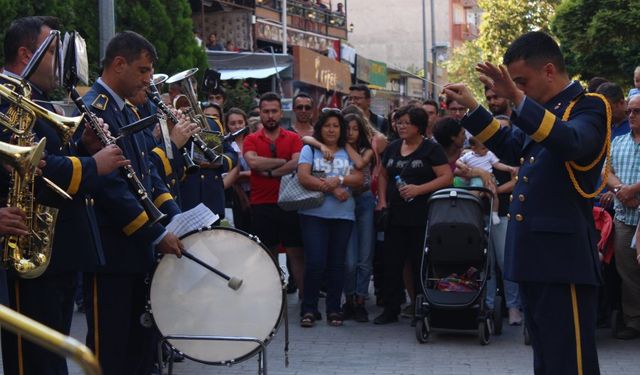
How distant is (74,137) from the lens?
5578 millimetres

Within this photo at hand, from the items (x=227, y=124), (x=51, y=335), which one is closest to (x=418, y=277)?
(x=227, y=124)

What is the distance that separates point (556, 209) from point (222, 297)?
1.94 metres

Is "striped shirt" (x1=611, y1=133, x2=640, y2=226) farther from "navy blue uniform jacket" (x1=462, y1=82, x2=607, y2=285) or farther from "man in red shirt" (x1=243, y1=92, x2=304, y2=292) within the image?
"navy blue uniform jacket" (x1=462, y1=82, x2=607, y2=285)

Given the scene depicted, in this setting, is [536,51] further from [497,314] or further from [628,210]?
[497,314]

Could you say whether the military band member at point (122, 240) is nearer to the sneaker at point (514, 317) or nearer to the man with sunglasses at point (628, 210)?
the man with sunglasses at point (628, 210)

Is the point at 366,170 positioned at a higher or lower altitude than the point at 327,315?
higher

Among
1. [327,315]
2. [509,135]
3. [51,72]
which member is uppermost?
[51,72]

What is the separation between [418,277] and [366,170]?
109 centimetres

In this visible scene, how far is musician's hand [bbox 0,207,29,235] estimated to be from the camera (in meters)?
4.69

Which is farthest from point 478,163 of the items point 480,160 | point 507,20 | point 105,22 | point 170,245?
point 507,20

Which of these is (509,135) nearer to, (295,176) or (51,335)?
(51,335)

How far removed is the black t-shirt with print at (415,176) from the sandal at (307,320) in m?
1.09

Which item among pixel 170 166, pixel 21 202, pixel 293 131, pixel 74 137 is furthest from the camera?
pixel 293 131

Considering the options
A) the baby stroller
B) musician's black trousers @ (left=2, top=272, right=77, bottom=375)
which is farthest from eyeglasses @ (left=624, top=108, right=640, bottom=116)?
musician's black trousers @ (left=2, top=272, right=77, bottom=375)
